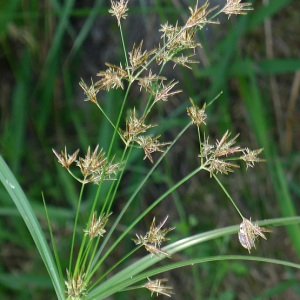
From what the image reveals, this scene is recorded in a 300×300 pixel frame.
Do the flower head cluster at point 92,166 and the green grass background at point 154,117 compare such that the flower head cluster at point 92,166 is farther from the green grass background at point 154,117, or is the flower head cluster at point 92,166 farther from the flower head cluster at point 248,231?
the green grass background at point 154,117

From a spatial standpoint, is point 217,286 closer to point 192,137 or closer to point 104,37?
point 192,137

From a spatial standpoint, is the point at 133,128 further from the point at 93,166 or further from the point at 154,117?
the point at 154,117

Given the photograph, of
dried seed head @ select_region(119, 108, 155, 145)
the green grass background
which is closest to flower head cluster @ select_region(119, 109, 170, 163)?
dried seed head @ select_region(119, 108, 155, 145)

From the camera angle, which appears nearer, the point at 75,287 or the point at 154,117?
the point at 75,287

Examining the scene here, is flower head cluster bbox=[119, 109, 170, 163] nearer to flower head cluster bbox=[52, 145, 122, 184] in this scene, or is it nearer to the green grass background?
flower head cluster bbox=[52, 145, 122, 184]

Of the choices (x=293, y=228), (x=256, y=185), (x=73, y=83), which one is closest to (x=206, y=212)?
(x=256, y=185)

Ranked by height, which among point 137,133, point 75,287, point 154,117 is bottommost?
point 75,287

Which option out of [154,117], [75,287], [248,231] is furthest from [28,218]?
[154,117]

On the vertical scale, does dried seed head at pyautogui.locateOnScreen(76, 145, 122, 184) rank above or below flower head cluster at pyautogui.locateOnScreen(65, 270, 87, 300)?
above
